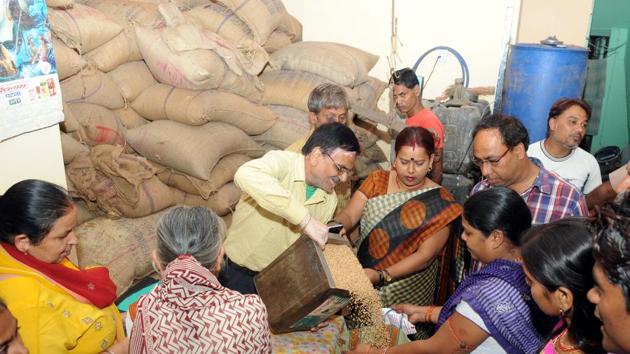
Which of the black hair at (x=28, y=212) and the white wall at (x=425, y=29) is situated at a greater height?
the white wall at (x=425, y=29)

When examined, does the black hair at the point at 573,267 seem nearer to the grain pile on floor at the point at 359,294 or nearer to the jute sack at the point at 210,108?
the grain pile on floor at the point at 359,294

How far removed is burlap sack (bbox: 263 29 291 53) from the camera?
14.4ft

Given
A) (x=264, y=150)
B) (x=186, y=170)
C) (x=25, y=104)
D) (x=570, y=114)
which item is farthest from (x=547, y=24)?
(x=25, y=104)

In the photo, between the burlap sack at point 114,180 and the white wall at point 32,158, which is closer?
the white wall at point 32,158

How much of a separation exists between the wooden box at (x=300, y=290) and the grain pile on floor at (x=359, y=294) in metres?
0.15

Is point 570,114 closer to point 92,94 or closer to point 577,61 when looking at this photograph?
point 577,61

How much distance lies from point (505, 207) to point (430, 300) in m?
0.99

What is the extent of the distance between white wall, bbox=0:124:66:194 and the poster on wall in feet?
0.15

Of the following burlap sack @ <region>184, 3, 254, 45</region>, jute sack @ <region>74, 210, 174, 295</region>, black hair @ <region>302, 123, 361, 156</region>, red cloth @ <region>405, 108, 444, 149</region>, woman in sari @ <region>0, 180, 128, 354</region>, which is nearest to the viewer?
woman in sari @ <region>0, 180, 128, 354</region>

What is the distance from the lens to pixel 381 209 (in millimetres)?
2627

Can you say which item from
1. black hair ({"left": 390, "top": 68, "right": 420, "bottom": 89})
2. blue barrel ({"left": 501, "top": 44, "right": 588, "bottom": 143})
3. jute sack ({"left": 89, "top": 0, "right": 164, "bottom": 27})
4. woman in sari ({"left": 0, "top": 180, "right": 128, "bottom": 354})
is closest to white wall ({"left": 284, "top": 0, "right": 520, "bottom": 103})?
blue barrel ({"left": 501, "top": 44, "right": 588, "bottom": 143})

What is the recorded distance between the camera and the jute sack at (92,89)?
10.3 feet

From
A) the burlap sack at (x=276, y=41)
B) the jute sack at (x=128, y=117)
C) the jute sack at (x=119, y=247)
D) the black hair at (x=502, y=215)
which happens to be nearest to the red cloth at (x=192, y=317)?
the black hair at (x=502, y=215)

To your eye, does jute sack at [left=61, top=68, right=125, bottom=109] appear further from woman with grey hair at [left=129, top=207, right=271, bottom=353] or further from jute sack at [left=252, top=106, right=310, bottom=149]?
woman with grey hair at [left=129, top=207, right=271, bottom=353]
